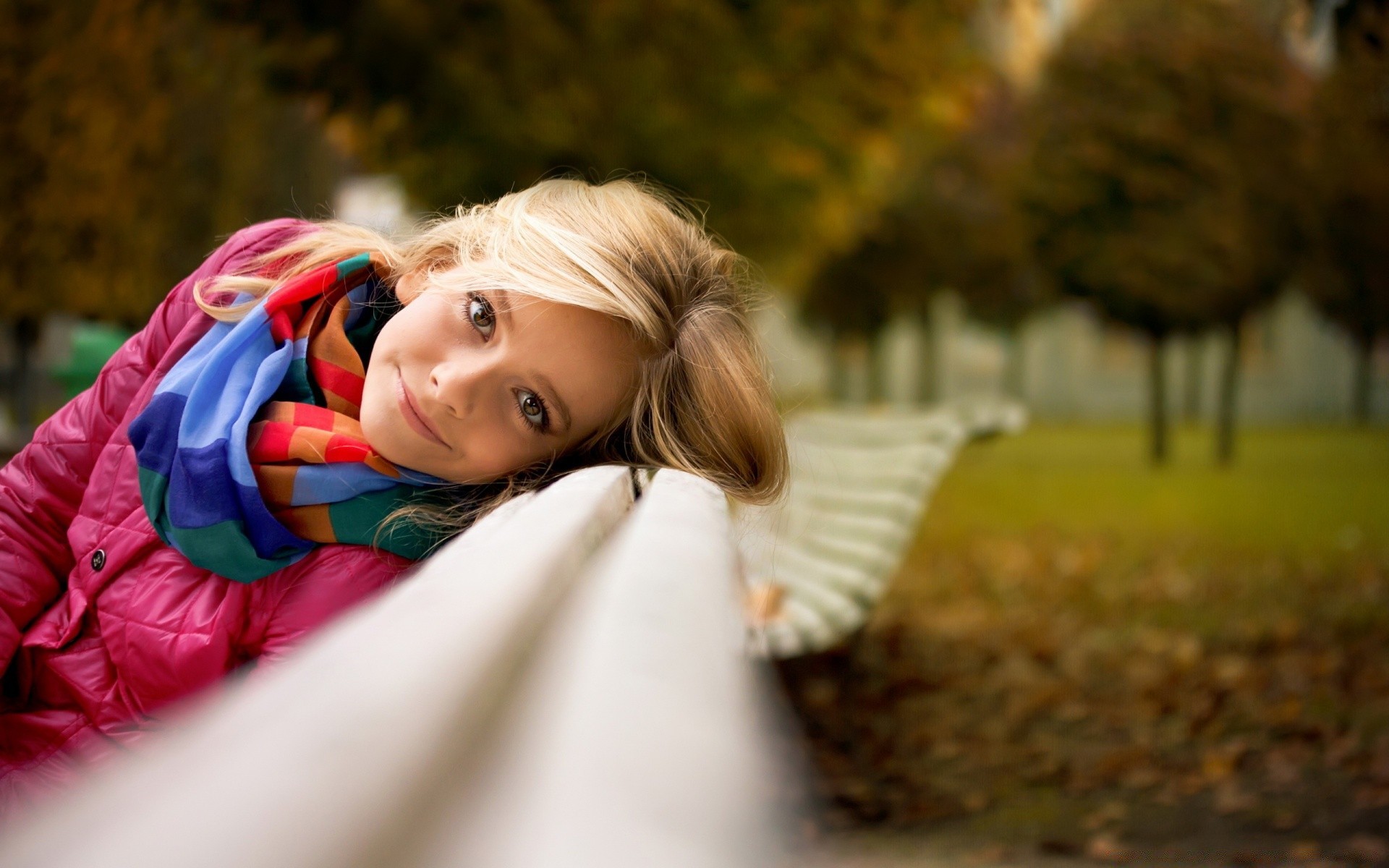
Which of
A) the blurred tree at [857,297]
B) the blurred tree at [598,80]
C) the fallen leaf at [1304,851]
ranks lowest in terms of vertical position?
the fallen leaf at [1304,851]

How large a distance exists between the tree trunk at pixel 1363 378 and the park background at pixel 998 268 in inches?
0.8

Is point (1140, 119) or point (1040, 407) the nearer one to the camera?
point (1140, 119)

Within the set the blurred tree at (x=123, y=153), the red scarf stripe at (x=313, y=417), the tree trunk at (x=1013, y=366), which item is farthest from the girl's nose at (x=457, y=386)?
the tree trunk at (x=1013, y=366)

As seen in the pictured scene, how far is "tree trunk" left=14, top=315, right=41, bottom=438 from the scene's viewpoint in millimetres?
3145

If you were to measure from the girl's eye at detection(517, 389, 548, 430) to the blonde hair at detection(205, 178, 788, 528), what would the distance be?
48 mm

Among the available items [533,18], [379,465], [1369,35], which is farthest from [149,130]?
[1369,35]

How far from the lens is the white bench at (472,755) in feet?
1.04

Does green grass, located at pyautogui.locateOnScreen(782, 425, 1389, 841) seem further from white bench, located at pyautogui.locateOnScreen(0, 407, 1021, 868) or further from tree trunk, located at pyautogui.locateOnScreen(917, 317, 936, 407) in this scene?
white bench, located at pyautogui.locateOnScreen(0, 407, 1021, 868)

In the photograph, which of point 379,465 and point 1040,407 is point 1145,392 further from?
point 379,465

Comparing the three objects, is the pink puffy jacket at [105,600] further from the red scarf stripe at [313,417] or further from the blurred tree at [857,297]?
the blurred tree at [857,297]

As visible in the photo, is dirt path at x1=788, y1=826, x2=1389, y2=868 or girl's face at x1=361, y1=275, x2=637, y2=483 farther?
dirt path at x1=788, y1=826, x2=1389, y2=868

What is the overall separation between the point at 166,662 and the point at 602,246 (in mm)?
512

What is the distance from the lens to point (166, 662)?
3.05ft

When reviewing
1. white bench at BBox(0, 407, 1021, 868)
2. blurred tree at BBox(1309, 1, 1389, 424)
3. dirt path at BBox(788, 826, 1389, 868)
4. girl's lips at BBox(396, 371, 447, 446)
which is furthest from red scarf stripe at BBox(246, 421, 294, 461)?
→ blurred tree at BBox(1309, 1, 1389, 424)
